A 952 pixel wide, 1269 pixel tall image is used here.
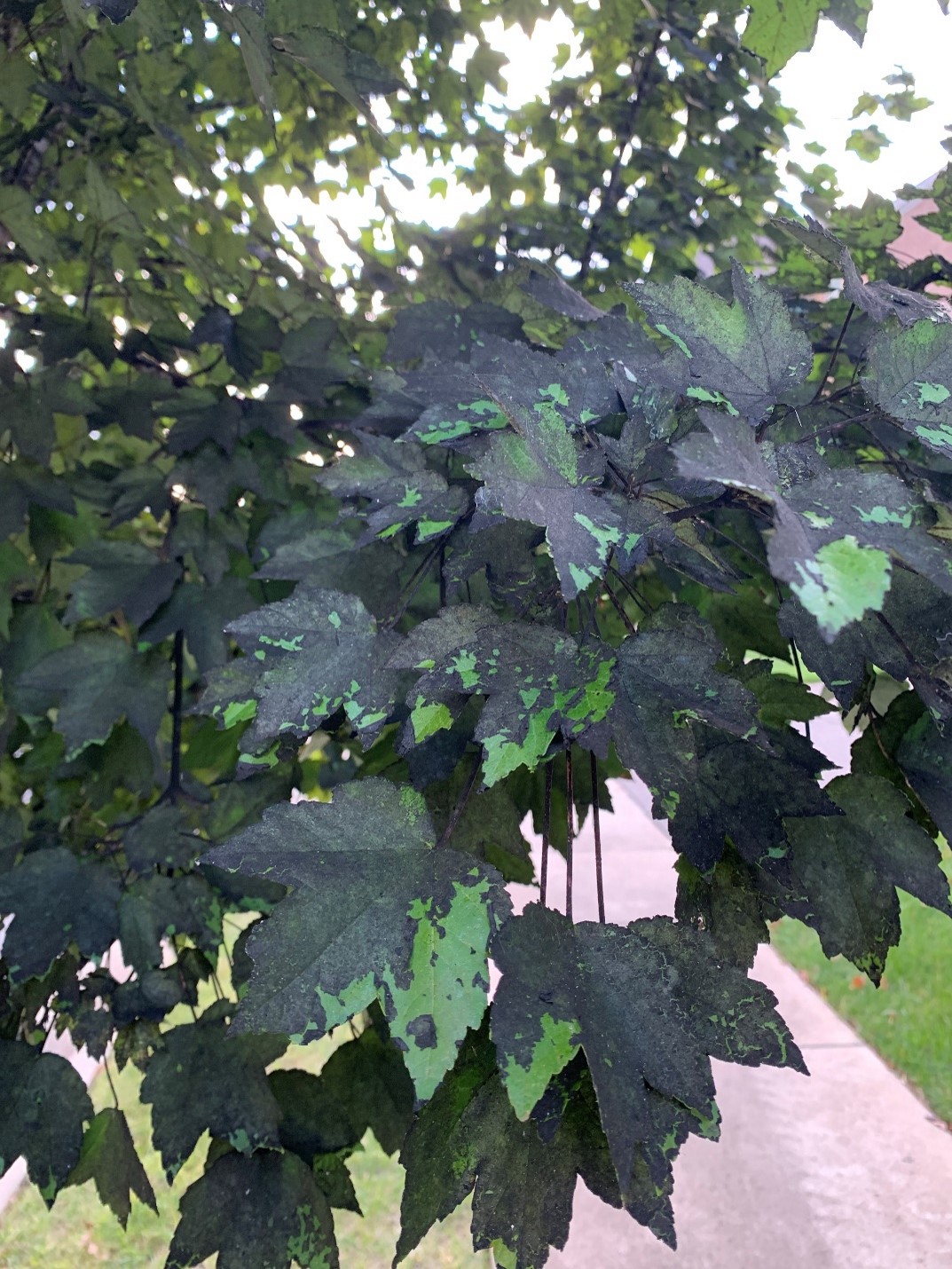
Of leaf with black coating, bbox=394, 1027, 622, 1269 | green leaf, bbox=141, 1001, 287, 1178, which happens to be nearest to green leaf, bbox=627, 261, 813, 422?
leaf with black coating, bbox=394, 1027, 622, 1269

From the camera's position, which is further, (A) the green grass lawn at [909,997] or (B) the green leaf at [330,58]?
(A) the green grass lawn at [909,997]

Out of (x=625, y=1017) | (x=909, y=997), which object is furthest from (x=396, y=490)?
(x=909, y=997)

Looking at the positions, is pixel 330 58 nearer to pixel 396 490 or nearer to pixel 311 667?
pixel 396 490

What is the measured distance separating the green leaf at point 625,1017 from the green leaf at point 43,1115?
0.58 metres

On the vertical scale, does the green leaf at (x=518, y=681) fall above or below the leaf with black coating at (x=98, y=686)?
below

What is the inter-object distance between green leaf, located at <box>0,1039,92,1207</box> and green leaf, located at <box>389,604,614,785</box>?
62cm

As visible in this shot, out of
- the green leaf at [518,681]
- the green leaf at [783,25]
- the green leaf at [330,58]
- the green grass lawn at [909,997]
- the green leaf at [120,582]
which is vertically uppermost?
the green leaf at [330,58]

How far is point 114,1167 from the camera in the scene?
95 centimetres

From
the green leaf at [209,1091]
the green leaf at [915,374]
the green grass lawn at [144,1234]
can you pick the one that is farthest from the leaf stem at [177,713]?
the green grass lawn at [144,1234]

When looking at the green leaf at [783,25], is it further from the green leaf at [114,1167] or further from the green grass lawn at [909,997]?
the green grass lawn at [909,997]

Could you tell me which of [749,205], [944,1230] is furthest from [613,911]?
[749,205]

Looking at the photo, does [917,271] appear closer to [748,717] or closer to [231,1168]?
[748,717]

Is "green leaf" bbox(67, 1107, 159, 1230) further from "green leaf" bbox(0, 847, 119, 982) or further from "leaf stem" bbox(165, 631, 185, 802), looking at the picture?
"leaf stem" bbox(165, 631, 185, 802)

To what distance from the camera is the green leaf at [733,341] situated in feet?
1.65
